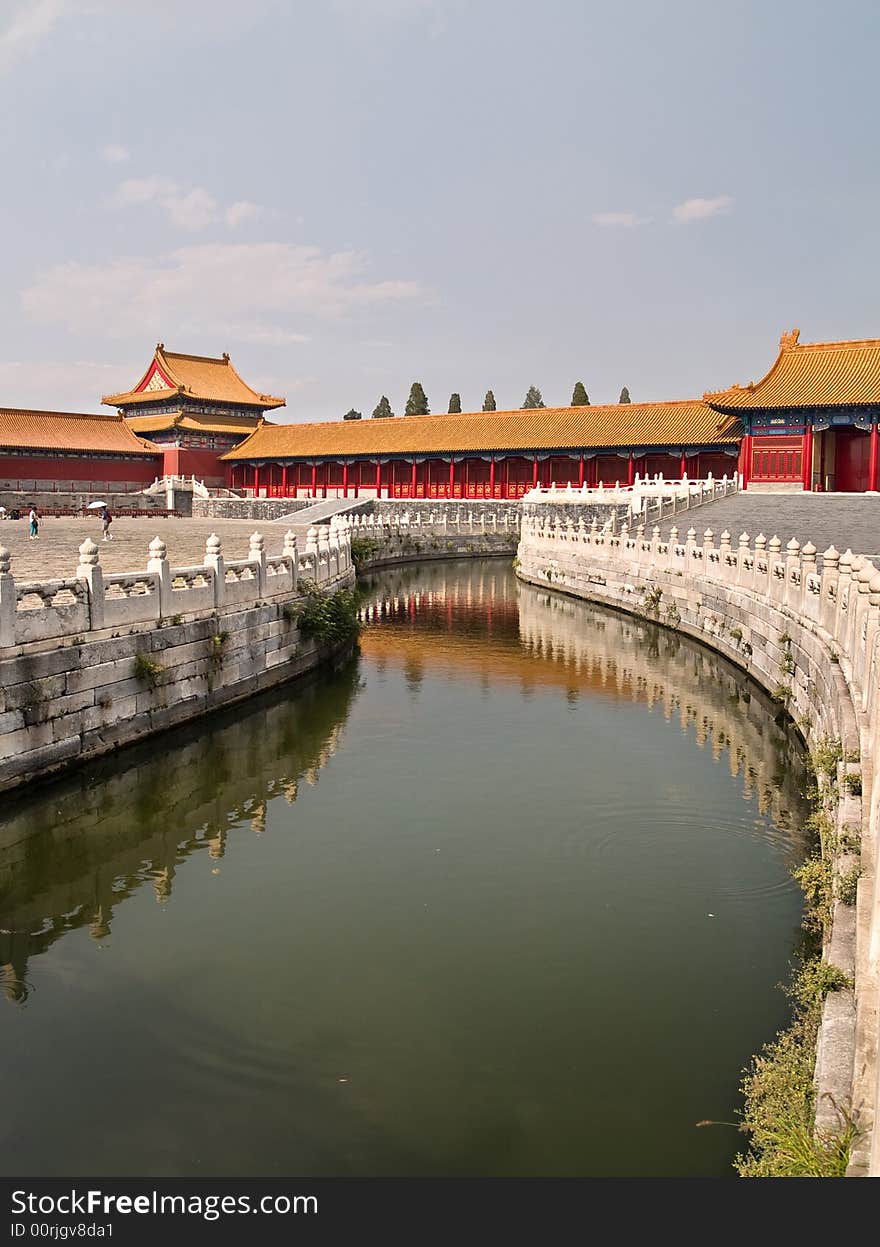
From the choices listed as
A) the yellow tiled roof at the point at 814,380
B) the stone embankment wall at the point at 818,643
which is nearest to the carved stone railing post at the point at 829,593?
the stone embankment wall at the point at 818,643

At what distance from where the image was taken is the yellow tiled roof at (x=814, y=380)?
39.3 meters

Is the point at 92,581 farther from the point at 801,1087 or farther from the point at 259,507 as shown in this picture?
the point at 259,507

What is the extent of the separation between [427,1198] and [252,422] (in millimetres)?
65117

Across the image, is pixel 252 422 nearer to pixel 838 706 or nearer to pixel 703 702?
pixel 703 702

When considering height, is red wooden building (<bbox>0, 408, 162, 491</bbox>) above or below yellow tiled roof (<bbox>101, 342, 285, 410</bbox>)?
below

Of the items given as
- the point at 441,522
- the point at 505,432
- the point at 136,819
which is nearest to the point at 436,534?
the point at 441,522

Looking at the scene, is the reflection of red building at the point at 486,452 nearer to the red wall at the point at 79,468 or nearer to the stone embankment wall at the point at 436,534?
the stone embankment wall at the point at 436,534

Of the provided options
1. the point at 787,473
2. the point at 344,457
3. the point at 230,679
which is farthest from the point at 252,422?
the point at 230,679

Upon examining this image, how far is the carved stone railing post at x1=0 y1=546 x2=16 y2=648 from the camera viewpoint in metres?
11.0

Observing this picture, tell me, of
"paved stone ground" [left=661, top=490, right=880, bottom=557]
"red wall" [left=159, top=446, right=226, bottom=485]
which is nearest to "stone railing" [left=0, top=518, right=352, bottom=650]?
"paved stone ground" [left=661, top=490, right=880, bottom=557]

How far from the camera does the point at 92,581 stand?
1258cm

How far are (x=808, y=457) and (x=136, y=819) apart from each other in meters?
34.9

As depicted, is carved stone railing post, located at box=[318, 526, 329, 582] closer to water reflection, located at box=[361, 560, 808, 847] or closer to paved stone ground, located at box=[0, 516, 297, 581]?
water reflection, located at box=[361, 560, 808, 847]

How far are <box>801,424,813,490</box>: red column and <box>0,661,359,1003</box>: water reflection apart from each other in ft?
97.6
